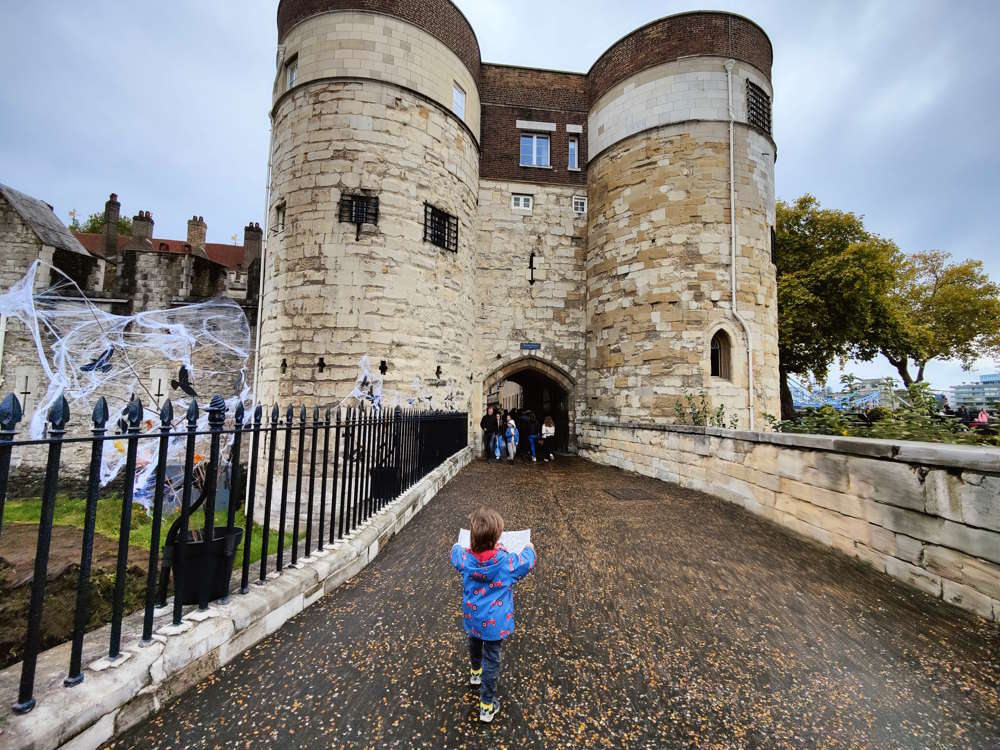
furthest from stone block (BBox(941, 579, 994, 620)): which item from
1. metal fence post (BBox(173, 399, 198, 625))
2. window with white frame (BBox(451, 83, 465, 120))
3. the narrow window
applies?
window with white frame (BBox(451, 83, 465, 120))

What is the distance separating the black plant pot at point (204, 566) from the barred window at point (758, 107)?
14.1m

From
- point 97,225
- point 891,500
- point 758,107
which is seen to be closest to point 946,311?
point 758,107

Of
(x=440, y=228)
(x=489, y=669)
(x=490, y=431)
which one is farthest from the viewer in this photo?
(x=490, y=431)

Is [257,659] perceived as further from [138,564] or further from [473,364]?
[473,364]

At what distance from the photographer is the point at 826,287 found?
17109 millimetres

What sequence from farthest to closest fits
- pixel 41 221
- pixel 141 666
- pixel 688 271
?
pixel 41 221 < pixel 688 271 < pixel 141 666

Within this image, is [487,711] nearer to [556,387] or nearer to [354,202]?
[354,202]

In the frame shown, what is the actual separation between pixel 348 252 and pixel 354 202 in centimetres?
116

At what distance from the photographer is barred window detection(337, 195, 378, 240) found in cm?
994

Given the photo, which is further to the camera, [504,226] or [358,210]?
[504,226]

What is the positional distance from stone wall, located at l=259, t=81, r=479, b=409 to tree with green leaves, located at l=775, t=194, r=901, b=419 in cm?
1396

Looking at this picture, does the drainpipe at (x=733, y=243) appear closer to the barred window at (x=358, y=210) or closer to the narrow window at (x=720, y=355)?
the narrow window at (x=720, y=355)

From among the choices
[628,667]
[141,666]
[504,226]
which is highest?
[504,226]

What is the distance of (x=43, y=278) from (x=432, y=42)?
11868 millimetres
